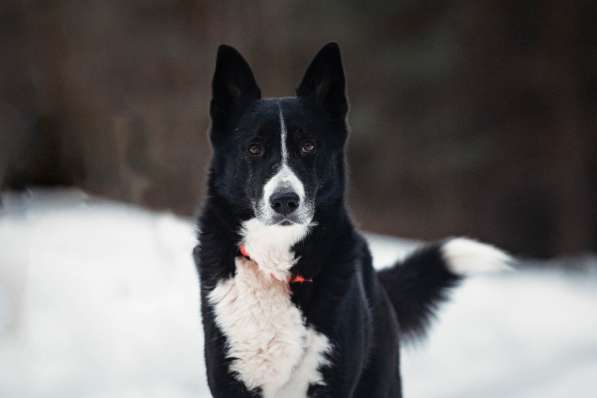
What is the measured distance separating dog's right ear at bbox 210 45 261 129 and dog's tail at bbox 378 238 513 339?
3.60 ft

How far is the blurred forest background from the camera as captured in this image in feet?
20.4

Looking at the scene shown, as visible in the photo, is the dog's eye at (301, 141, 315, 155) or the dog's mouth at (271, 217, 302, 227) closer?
the dog's mouth at (271, 217, 302, 227)

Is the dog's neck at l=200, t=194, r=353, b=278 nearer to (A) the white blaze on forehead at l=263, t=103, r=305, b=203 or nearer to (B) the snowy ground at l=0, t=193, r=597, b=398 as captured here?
(A) the white blaze on forehead at l=263, t=103, r=305, b=203

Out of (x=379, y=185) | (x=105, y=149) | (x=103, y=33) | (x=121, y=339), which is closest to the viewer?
(x=121, y=339)

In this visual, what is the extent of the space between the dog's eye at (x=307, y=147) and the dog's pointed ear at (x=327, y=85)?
219 mm

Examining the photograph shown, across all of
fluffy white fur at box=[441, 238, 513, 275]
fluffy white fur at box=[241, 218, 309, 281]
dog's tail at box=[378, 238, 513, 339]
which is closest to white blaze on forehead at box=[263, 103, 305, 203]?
fluffy white fur at box=[241, 218, 309, 281]

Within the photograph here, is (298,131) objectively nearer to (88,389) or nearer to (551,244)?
(88,389)

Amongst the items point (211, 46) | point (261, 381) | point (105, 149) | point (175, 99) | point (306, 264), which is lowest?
point (261, 381)

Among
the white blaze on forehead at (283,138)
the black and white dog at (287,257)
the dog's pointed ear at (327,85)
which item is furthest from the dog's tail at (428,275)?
the white blaze on forehead at (283,138)

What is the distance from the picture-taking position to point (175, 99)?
714 centimetres

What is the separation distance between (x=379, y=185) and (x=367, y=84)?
1166 mm

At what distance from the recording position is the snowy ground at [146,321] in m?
4.04

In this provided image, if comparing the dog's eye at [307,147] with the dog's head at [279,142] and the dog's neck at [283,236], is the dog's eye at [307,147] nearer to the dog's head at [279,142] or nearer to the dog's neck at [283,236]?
the dog's head at [279,142]

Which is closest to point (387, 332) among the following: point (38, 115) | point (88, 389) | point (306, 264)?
point (306, 264)
